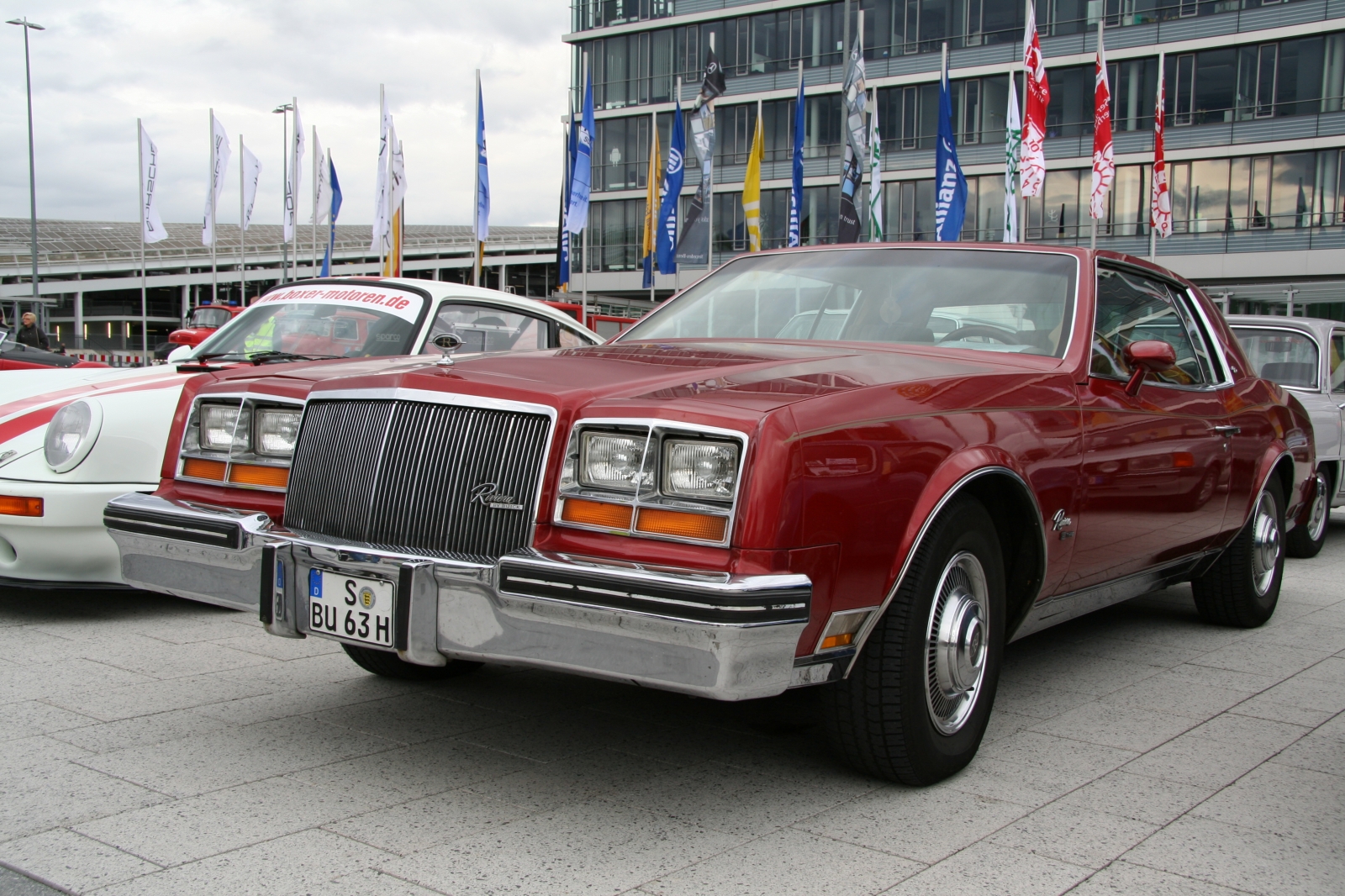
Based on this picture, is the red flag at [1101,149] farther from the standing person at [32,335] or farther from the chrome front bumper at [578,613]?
the chrome front bumper at [578,613]

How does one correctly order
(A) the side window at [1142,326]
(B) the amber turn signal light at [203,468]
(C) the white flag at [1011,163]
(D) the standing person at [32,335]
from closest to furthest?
1. (B) the amber turn signal light at [203,468]
2. (A) the side window at [1142,326]
3. (D) the standing person at [32,335]
4. (C) the white flag at [1011,163]

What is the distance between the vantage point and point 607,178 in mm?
45906

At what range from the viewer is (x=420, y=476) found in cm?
305

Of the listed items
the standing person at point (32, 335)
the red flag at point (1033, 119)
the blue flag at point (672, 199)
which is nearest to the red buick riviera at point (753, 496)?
the standing person at point (32, 335)

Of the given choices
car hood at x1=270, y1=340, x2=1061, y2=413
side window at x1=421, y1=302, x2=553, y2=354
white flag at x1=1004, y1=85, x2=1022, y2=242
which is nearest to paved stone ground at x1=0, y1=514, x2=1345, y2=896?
car hood at x1=270, y1=340, x2=1061, y2=413

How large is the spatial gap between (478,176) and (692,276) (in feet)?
71.7

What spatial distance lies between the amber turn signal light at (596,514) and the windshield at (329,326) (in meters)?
3.07

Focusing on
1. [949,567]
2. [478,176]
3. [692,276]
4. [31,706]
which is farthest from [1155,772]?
[692,276]

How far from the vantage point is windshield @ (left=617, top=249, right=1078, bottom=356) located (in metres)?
4.06

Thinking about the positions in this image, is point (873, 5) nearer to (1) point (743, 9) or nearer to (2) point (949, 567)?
(1) point (743, 9)

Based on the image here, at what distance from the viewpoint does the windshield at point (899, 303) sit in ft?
13.3

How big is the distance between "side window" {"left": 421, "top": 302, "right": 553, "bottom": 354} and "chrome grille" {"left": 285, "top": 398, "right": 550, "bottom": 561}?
98.7 inches

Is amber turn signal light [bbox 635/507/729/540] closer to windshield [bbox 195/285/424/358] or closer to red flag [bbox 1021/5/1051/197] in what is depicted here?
windshield [bbox 195/285/424/358]

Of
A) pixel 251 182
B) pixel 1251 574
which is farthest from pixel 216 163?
pixel 1251 574
